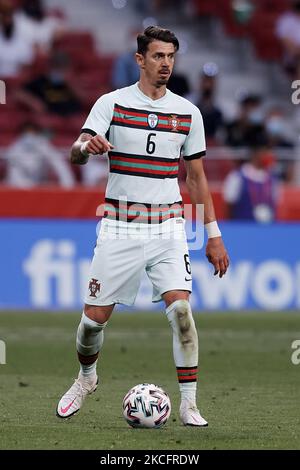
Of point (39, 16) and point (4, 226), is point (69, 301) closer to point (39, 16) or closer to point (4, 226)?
point (4, 226)

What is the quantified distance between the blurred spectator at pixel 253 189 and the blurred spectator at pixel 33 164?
2.38 metres

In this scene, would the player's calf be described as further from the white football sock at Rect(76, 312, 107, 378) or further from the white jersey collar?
the white jersey collar

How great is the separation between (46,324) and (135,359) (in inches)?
130

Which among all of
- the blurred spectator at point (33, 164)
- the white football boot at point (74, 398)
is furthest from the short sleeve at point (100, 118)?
the blurred spectator at point (33, 164)

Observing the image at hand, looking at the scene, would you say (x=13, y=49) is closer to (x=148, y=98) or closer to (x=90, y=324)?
(x=148, y=98)

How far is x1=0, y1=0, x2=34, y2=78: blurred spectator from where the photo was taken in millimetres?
20172

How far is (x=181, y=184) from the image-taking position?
17688 mm

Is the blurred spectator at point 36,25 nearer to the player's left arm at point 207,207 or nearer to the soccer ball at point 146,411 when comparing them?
the player's left arm at point 207,207

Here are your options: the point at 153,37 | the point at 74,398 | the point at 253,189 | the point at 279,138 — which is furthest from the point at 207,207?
the point at 279,138

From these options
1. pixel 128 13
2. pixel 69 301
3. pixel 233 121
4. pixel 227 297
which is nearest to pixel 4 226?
pixel 69 301

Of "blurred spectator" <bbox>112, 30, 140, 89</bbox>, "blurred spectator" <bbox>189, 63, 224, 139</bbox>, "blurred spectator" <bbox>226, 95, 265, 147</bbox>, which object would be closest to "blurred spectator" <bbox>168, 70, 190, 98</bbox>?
"blurred spectator" <bbox>189, 63, 224, 139</bbox>

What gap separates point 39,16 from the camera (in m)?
20.8

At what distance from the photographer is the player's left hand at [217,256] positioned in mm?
8070

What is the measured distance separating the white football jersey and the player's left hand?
329 millimetres
